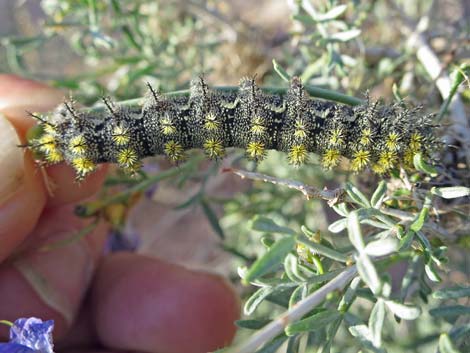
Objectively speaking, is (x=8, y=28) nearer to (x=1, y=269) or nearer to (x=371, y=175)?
(x=1, y=269)

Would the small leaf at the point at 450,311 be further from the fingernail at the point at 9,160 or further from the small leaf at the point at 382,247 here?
the fingernail at the point at 9,160

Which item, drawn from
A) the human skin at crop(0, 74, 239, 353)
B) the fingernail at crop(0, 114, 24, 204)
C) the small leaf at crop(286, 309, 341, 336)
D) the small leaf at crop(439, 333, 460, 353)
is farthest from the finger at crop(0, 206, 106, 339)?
the small leaf at crop(439, 333, 460, 353)

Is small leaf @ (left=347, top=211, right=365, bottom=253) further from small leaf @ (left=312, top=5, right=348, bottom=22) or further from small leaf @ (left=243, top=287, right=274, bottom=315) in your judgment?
small leaf @ (left=312, top=5, right=348, bottom=22)

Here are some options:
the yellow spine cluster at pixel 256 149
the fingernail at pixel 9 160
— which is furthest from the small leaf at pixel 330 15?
the fingernail at pixel 9 160

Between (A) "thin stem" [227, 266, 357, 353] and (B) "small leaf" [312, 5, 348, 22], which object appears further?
(B) "small leaf" [312, 5, 348, 22]

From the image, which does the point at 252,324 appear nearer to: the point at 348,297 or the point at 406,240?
the point at 348,297

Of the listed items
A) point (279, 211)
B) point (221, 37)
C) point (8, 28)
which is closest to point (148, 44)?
point (221, 37)

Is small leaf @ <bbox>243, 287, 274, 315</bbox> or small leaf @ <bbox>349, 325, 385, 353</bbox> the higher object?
small leaf @ <bbox>243, 287, 274, 315</bbox>
